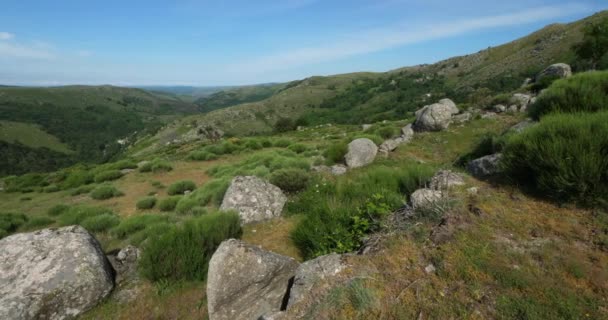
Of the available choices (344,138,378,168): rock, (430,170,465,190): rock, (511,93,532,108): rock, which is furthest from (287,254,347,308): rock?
(511,93,532,108): rock

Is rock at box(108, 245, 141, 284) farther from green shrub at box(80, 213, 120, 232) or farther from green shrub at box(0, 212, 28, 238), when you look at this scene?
green shrub at box(0, 212, 28, 238)

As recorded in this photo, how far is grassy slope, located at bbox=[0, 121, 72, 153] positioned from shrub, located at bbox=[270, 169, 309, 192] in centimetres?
19426

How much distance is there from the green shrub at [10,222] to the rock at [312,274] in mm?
12365

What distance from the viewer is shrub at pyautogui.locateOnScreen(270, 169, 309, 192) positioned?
9242 millimetres

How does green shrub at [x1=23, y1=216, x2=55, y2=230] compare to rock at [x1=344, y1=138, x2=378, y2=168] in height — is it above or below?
below

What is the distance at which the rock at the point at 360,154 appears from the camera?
1280cm

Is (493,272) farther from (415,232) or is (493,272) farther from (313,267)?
(313,267)

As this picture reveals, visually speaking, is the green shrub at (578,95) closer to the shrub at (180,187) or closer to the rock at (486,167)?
the rock at (486,167)

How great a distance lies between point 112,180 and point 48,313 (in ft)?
55.9

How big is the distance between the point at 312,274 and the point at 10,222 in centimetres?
1337

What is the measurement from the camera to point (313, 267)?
3854mm

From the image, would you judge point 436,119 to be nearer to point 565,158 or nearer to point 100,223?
point 565,158

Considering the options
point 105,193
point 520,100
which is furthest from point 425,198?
point 520,100

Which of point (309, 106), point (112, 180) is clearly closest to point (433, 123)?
point (112, 180)
